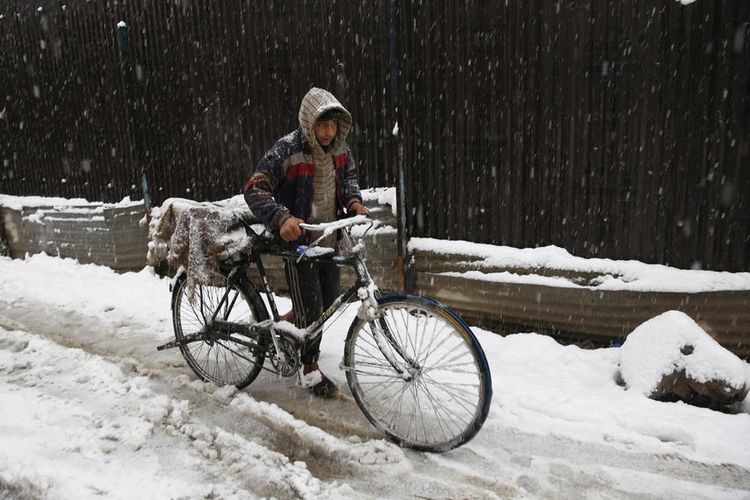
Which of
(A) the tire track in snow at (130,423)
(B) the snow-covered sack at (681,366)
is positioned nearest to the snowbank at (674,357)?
(B) the snow-covered sack at (681,366)

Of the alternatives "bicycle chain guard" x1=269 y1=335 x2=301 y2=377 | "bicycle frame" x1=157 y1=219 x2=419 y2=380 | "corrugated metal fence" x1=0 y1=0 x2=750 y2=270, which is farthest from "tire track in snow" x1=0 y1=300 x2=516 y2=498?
"corrugated metal fence" x1=0 y1=0 x2=750 y2=270

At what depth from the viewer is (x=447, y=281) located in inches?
204

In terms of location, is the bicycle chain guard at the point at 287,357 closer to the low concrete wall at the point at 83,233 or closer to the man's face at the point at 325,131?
the man's face at the point at 325,131

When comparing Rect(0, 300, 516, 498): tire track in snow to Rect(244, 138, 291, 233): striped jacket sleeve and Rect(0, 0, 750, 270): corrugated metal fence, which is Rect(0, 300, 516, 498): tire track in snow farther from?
Rect(0, 0, 750, 270): corrugated metal fence

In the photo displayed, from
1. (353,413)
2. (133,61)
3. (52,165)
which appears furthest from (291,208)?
(52,165)

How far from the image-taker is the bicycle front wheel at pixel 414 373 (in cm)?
310

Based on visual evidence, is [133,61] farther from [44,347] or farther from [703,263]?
[703,263]

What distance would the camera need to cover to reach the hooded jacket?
342cm

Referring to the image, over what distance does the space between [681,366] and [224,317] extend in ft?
10.9

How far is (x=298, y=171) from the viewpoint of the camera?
11.9 ft

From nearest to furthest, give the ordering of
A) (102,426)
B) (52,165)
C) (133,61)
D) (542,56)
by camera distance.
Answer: (102,426) < (542,56) < (133,61) < (52,165)

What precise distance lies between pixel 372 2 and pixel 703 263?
378cm

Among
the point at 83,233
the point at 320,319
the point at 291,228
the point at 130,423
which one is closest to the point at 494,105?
the point at 291,228

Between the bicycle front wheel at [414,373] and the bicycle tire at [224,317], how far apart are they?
0.86 meters
